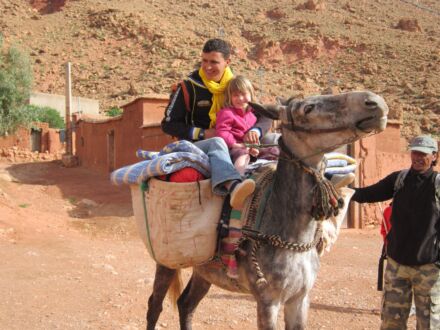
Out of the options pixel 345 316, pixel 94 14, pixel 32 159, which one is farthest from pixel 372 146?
pixel 94 14

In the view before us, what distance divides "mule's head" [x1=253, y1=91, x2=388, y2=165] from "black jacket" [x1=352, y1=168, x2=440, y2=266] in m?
1.42

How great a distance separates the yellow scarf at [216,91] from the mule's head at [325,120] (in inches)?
31.2

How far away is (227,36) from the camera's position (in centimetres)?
5872

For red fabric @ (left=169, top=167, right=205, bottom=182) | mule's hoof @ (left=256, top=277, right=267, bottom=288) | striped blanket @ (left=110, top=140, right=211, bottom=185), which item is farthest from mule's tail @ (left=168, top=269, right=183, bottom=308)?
mule's hoof @ (left=256, top=277, right=267, bottom=288)

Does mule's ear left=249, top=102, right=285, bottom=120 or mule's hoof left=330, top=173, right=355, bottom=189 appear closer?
mule's ear left=249, top=102, right=285, bottom=120

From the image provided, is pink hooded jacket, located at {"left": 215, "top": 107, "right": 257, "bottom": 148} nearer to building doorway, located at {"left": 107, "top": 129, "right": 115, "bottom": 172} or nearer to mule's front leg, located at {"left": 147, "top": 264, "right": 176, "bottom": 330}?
mule's front leg, located at {"left": 147, "top": 264, "right": 176, "bottom": 330}

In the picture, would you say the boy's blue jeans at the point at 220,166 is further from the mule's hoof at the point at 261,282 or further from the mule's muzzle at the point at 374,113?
the mule's muzzle at the point at 374,113

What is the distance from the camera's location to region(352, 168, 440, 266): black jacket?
4023 millimetres

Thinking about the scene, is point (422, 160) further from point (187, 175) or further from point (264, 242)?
point (187, 175)

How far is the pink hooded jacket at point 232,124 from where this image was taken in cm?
371

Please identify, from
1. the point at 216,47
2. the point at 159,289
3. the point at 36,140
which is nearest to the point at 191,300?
the point at 159,289

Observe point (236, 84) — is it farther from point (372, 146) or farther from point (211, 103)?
point (372, 146)

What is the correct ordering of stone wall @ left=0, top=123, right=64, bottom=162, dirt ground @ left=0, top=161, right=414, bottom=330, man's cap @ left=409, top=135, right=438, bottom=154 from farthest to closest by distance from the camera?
1. stone wall @ left=0, top=123, right=64, bottom=162
2. dirt ground @ left=0, top=161, right=414, bottom=330
3. man's cap @ left=409, top=135, right=438, bottom=154

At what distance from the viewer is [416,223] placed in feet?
13.4
